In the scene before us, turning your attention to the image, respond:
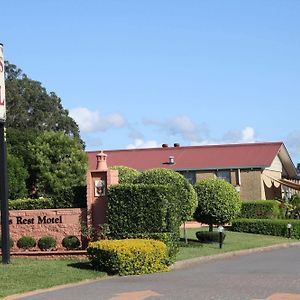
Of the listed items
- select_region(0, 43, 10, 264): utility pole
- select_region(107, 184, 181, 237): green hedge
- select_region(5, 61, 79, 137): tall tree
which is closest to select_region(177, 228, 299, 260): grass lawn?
Result: select_region(107, 184, 181, 237): green hedge

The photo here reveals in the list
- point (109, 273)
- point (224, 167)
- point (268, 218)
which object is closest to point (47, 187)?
point (224, 167)

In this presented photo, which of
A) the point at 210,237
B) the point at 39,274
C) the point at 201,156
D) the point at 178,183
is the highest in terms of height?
the point at 201,156

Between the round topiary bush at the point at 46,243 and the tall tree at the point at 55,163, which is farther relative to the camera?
the tall tree at the point at 55,163

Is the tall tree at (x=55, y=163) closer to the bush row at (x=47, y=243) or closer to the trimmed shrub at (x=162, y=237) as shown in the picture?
the bush row at (x=47, y=243)

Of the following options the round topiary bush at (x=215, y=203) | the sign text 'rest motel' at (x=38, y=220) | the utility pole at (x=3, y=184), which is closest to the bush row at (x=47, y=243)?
the sign text 'rest motel' at (x=38, y=220)

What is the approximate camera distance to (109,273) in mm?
18016

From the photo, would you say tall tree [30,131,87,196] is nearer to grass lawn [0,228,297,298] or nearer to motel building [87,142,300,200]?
motel building [87,142,300,200]

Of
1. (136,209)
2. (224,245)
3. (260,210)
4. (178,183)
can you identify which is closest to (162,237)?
(136,209)

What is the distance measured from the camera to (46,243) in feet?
72.3

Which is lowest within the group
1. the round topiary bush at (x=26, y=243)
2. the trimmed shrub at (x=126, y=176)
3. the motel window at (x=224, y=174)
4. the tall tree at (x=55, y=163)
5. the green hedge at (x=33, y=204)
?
the round topiary bush at (x=26, y=243)

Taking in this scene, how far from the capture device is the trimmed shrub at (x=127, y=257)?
17938mm

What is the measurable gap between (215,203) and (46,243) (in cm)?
1013

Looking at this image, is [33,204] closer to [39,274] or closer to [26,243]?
[26,243]

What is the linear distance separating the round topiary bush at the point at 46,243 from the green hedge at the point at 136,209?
6.78 feet
